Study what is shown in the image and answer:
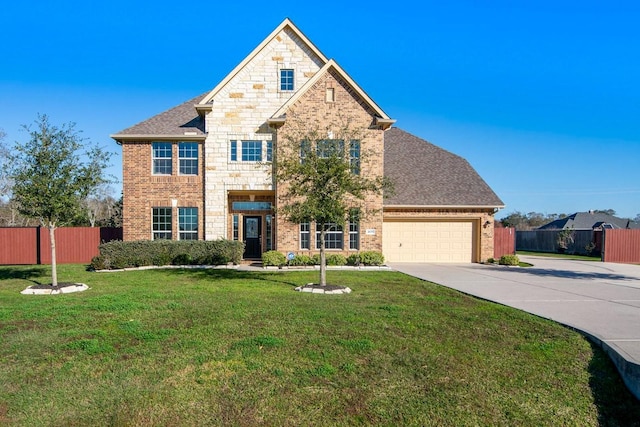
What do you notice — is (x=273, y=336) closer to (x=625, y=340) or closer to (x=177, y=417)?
(x=177, y=417)

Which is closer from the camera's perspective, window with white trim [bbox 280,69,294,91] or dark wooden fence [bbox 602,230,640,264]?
window with white trim [bbox 280,69,294,91]

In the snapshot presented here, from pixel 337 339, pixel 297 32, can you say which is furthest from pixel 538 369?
pixel 297 32

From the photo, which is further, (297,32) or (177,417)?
(297,32)

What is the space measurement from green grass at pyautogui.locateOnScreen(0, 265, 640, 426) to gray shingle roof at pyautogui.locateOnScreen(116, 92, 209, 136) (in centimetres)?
1125

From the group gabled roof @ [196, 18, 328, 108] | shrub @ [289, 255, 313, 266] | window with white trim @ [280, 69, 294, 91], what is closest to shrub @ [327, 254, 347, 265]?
shrub @ [289, 255, 313, 266]

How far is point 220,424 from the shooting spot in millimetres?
4273

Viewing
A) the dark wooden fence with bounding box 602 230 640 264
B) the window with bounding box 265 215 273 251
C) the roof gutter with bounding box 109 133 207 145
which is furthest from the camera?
the dark wooden fence with bounding box 602 230 640 264

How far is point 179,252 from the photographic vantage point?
58.2 ft

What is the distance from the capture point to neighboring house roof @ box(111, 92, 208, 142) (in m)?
18.9

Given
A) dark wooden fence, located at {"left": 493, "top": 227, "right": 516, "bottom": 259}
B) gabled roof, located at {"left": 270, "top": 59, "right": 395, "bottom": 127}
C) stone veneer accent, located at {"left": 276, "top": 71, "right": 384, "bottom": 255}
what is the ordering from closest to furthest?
gabled roof, located at {"left": 270, "top": 59, "right": 395, "bottom": 127}
stone veneer accent, located at {"left": 276, "top": 71, "right": 384, "bottom": 255}
dark wooden fence, located at {"left": 493, "top": 227, "right": 516, "bottom": 259}

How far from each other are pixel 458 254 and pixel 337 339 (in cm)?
1615

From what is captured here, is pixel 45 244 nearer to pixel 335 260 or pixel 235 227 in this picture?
pixel 235 227

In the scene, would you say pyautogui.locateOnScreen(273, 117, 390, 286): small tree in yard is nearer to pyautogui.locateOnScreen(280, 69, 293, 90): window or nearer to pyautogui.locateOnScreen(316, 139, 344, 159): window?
pyautogui.locateOnScreen(316, 139, 344, 159): window

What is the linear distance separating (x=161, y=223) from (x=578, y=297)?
16571 mm
